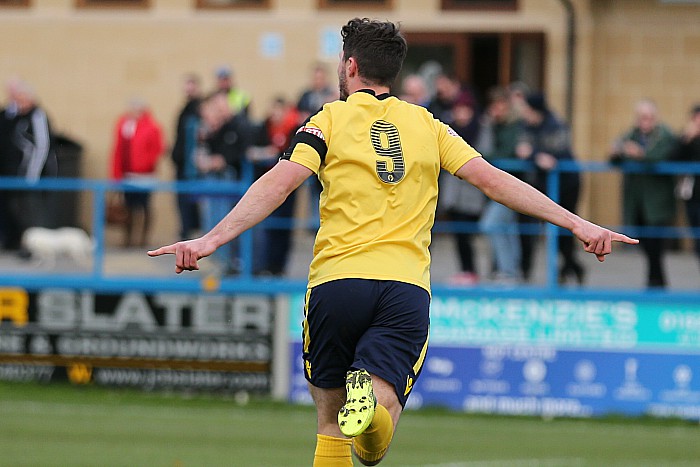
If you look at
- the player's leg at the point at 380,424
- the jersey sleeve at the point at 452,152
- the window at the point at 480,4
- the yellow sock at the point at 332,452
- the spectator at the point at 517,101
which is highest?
the window at the point at 480,4

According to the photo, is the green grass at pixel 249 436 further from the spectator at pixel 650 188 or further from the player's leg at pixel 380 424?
the player's leg at pixel 380 424

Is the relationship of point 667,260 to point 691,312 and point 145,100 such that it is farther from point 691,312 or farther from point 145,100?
point 145,100

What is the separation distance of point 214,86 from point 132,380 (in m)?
7.94

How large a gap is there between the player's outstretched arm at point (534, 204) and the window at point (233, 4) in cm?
1549

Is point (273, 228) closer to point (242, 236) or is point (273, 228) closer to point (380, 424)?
point (242, 236)

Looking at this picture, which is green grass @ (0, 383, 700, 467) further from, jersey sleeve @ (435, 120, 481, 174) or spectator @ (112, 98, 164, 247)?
spectator @ (112, 98, 164, 247)

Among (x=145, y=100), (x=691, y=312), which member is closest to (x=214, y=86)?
(x=145, y=100)

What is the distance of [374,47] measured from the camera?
593 centimetres

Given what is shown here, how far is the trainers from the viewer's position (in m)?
5.54

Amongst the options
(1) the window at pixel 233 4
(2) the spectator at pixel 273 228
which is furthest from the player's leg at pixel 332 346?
(1) the window at pixel 233 4

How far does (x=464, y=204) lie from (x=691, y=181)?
220 centimetres

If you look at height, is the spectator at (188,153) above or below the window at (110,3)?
below

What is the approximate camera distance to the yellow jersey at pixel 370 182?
5871 mm

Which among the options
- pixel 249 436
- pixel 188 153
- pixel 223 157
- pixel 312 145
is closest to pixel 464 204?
pixel 223 157
